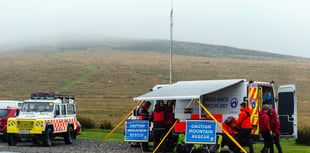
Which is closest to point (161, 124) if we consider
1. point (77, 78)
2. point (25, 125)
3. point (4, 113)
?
point (25, 125)

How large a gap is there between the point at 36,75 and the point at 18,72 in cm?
501

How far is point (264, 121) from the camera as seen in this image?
14.6m

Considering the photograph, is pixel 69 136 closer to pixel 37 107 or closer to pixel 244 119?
pixel 37 107

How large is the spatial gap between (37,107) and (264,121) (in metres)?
9.42

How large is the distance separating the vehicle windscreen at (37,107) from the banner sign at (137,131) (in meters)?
4.50

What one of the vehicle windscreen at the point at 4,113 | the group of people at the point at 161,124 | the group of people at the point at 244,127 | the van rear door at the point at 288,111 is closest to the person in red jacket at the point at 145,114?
the group of people at the point at 244,127

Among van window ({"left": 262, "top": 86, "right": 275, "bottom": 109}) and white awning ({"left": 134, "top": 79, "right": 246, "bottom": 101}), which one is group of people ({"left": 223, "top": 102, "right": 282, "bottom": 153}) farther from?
van window ({"left": 262, "top": 86, "right": 275, "bottom": 109})

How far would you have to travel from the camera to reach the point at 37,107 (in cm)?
1962

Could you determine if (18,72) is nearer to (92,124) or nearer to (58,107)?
(92,124)

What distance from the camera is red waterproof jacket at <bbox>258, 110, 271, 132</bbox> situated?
1455 cm

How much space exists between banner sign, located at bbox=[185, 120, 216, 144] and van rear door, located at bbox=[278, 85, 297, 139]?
4.65 metres

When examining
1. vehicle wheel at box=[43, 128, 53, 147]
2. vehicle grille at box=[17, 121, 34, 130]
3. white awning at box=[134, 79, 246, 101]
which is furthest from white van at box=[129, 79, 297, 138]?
vehicle grille at box=[17, 121, 34, 130]

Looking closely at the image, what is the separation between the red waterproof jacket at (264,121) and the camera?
47.8 feet

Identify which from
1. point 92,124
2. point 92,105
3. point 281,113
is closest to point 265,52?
point 92,105
